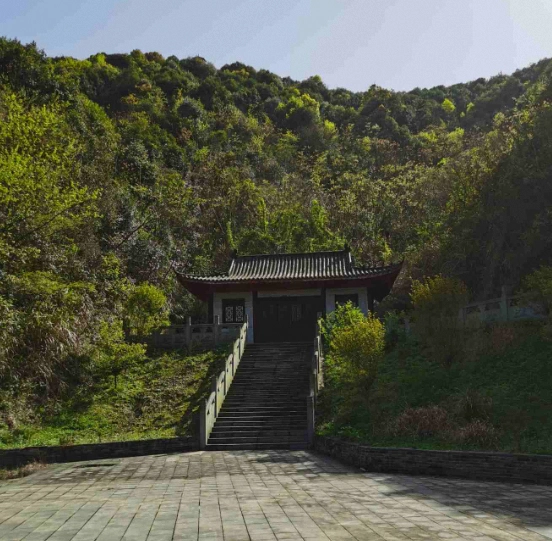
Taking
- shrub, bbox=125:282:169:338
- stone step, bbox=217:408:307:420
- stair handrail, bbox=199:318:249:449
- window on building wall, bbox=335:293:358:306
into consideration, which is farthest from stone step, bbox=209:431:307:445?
window on building wall, bbox=335:293:358:306

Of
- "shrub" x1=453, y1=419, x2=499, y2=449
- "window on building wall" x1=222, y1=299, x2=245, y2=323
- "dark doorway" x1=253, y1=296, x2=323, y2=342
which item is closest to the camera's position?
"shrub" x1=453, y1=419, x2=499, y2=449

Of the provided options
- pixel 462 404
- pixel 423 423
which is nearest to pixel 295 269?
pixel 462 404

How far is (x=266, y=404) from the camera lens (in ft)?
57.9

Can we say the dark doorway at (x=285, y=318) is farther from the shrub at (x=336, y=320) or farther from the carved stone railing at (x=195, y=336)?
the carved stone railing at (x=195, y=336)

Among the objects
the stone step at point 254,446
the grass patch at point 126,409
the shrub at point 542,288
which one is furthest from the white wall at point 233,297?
the shrub at point 542,288

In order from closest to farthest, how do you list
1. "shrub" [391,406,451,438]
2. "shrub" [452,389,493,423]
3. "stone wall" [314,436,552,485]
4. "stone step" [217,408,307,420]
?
"stone wall" [314,436,552,485] < "shrub" [391,406,451,438] < "shrub" [452,389,493,423] < "stone step" [217,408,307,420]

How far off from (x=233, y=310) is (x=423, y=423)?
15691 mm

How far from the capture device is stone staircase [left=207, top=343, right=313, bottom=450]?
15.4 metres

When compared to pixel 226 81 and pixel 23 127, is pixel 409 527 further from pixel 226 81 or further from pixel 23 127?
pixel 226 81

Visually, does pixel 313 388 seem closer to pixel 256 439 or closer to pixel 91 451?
pixel 256 439

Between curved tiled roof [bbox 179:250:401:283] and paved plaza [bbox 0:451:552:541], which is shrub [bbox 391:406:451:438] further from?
curved tiled roof [bbox 179:250:401:283]

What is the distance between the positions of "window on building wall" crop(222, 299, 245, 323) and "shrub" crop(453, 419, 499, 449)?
16.3 m

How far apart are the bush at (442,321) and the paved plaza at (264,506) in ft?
20.4

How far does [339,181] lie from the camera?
52375 millimetres
